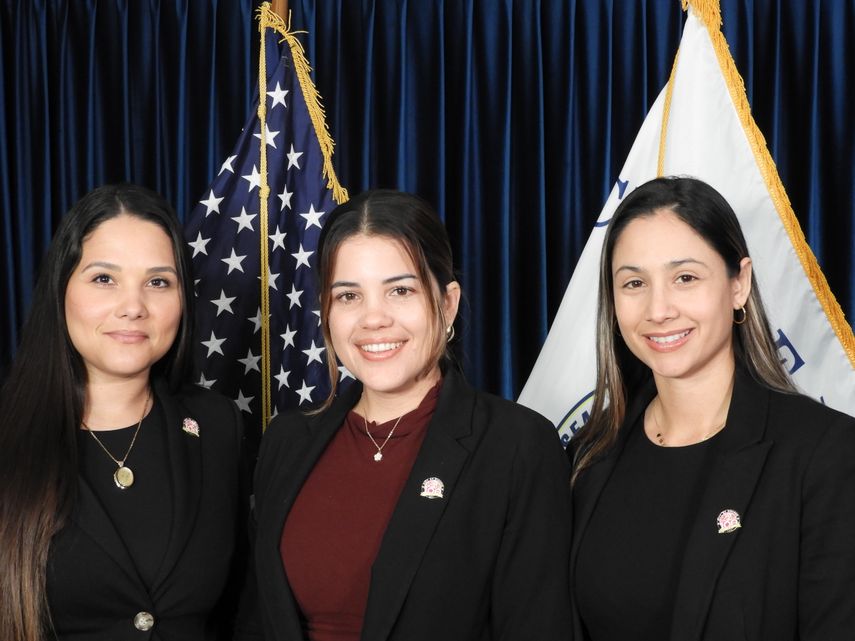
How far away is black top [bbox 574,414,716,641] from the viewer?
1907 mm

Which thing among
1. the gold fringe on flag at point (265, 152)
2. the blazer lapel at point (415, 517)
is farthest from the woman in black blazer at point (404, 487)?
the gold fringe on flag at point (265, 152)

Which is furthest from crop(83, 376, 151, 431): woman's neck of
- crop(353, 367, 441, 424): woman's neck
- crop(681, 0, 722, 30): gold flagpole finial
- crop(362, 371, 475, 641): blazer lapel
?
crop(681, 0, 722, 30): gold flagpole finial

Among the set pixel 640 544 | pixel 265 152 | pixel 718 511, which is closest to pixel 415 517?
pixel 640 544

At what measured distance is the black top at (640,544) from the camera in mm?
1907

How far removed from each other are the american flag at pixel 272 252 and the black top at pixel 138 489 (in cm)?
91

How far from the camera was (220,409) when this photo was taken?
2.41 metres

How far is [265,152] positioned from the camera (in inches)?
126

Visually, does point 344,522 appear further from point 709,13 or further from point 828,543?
point 709,13

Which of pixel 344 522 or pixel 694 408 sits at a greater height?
pixel 694 408

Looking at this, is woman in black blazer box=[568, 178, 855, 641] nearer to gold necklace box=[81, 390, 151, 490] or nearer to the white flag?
the white flag

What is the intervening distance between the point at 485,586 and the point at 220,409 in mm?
865

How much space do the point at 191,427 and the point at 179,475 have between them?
155mm

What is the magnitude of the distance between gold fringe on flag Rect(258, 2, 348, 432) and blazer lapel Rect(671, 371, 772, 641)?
1646mm

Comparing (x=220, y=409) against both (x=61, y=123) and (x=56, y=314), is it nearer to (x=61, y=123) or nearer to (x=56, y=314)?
(x=56, y=314)
